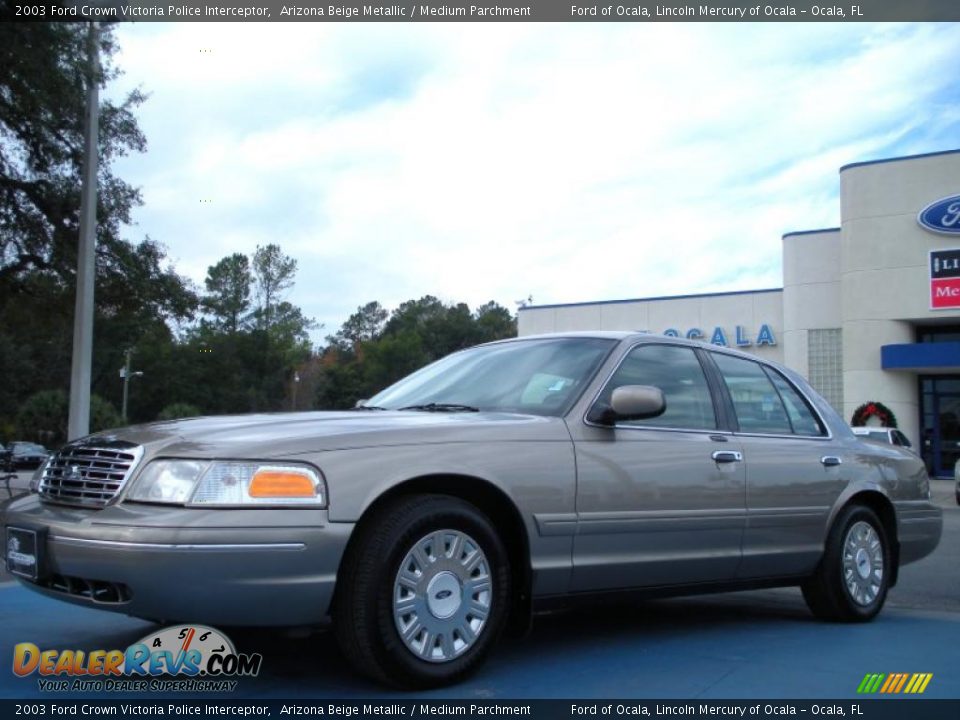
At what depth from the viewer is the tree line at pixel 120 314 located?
16766mm

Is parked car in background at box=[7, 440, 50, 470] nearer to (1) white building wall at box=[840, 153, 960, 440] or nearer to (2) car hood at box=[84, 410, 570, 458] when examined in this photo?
(1) white building wall at box=[840, 153, 960, 440]

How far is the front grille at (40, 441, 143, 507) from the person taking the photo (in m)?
4.08

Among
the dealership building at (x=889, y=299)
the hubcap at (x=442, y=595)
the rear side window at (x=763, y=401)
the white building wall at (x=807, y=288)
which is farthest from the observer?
the white building wall at (x=807, y=288)

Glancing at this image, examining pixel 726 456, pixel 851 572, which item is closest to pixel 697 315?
pixel 851 572

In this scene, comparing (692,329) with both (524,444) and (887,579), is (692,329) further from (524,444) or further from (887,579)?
(524,444)

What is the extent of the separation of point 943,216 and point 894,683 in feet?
92.6

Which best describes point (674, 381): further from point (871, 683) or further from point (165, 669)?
point (165, 669)

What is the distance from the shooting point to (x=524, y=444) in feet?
15.1

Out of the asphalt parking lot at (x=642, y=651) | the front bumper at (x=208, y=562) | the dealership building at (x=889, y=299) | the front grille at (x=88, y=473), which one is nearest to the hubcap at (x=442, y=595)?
the asphalt parking lot at (x=642, y=651)

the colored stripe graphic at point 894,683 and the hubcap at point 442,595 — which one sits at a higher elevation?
the hubcap at point 442,595

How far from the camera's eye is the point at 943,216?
29.7 metres

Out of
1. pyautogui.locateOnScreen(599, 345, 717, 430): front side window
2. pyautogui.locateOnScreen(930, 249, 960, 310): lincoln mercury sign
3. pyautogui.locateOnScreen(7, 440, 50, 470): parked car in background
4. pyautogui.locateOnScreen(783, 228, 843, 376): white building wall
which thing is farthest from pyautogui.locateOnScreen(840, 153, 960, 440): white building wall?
pyautogui.locateOnScreen(7, 440, 50, 470): parked car in background

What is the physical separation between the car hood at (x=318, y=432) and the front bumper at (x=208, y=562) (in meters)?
0.28

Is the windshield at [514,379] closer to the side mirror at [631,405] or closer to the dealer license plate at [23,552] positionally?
the side mirror at [631,405]
